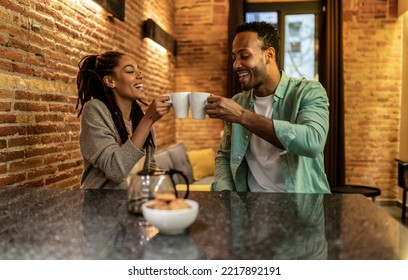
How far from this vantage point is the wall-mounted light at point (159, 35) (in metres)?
4.88

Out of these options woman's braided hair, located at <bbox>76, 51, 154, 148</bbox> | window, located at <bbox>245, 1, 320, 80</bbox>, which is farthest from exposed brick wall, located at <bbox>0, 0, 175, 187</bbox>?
window, located at <bbox>245, 1, 320, 80</bbox>

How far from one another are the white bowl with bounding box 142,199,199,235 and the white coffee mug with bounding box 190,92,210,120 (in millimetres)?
658

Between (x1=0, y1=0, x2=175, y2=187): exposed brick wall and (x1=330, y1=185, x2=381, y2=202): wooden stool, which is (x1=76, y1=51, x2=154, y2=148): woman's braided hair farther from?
(x1=330, y1=185, x2=381, y2=202): wooden stool

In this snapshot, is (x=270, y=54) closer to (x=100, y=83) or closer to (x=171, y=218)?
(x=100, y=83)

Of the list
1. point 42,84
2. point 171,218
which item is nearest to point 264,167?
point 171,218

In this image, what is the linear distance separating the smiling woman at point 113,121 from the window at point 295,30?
459 cm

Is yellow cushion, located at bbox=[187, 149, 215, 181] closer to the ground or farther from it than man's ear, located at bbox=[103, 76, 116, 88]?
closer to the ground

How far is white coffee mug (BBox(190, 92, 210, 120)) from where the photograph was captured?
146 centimetres

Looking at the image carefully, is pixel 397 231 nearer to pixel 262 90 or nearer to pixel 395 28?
pixel 262 90

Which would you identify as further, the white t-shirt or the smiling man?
the white t-shirt

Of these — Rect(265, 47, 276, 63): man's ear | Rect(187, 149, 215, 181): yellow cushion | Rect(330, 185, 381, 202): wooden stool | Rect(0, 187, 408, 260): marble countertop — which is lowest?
Rect(330, 185, 381, 202): wooden stool

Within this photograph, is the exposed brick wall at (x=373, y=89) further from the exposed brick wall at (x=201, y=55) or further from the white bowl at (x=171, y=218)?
the white bowl at (x=171, y=218)

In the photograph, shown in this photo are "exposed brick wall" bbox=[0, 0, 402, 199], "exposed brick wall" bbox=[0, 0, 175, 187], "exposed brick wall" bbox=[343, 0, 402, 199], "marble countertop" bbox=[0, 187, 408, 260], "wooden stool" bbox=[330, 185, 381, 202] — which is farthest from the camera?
"exposed brick wall" bbox=[343, 0, 402, 199]
